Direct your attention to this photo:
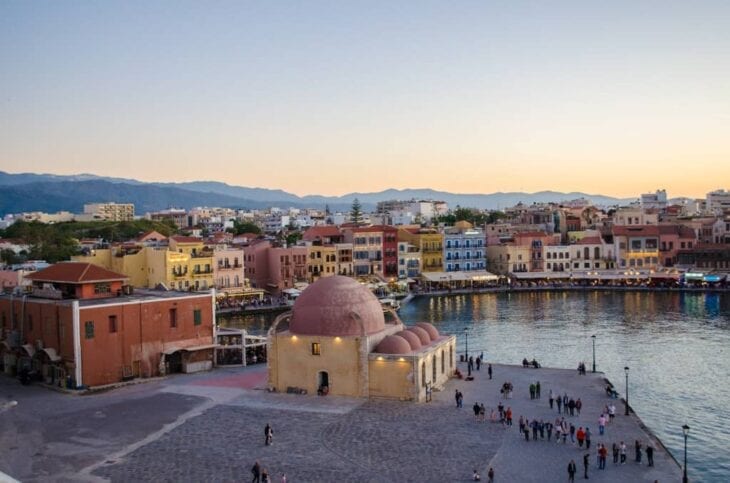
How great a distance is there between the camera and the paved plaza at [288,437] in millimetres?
28453

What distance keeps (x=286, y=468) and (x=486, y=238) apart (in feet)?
301

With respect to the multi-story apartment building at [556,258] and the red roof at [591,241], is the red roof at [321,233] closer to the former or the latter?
the multi-story apartment building at [556,258]

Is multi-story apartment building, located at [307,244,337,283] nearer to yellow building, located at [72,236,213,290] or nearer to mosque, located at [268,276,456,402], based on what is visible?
yellow building, located at [72,236,213,290]

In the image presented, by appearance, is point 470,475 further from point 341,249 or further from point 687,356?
point 341,249

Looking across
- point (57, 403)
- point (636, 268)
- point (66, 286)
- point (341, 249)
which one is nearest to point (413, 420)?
point (57, 403)

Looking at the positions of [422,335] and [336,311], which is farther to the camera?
[422,335]

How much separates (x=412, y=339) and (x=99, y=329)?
17730 millimetres

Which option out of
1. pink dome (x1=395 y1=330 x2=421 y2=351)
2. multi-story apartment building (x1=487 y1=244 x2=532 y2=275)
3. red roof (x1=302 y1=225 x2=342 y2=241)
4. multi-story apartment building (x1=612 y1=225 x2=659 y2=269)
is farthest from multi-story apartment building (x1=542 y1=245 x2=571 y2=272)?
pink dome (x1=395 y1=330 x2=421 y2=351)

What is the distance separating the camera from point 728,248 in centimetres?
10531

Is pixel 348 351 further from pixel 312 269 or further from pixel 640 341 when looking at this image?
pixel 312 269

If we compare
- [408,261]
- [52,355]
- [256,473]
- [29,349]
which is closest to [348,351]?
[256,473]

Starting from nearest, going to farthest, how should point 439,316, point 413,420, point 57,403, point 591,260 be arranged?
point 413,420 → point 57,403 → point 439,316 → point 591,260

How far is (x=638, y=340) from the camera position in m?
60.0

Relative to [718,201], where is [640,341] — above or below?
below
